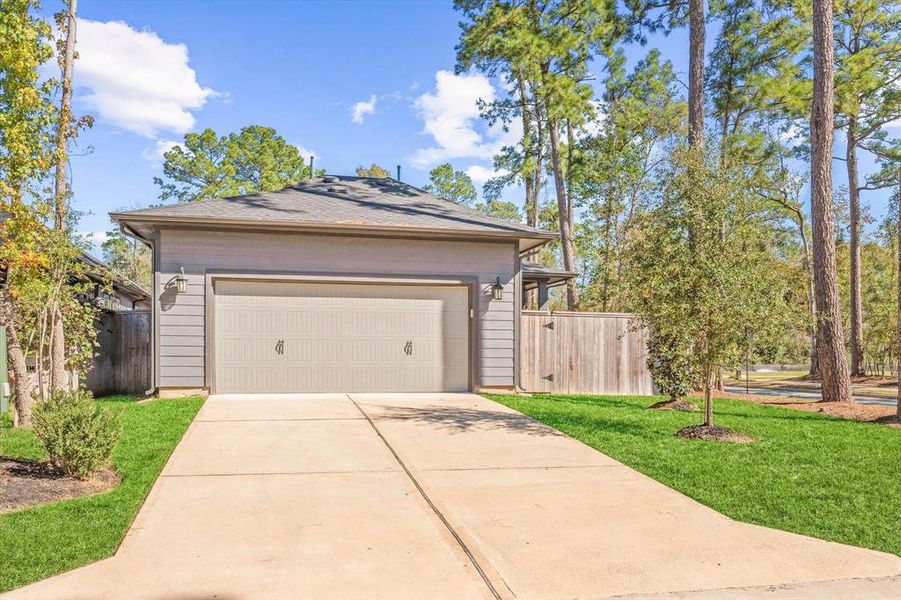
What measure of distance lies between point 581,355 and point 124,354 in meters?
8.98

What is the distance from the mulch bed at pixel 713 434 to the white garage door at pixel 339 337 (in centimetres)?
437

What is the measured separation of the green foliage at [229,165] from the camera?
31.1 meters

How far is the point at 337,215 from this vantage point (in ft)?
34.6

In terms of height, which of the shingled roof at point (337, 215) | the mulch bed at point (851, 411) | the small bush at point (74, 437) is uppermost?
the shingled roof at point (337, 215)

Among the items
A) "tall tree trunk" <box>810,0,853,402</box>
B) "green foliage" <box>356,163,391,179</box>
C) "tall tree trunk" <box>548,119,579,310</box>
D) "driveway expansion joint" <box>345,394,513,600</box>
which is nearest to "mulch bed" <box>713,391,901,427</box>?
"tall tree trunk" <box>810,0,853,402</box>

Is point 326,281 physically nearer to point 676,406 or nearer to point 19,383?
point 19,383

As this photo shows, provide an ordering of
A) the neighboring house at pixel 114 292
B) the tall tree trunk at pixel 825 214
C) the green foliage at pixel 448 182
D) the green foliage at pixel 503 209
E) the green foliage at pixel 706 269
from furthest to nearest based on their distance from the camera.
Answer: the green foliage at pixel 503 209 < the green foliage at pixel 448 182 < the neighboring house at pixel 114 292 < the tall tree trunk at pixel 825 214 < the green foliage at pixel 706 269

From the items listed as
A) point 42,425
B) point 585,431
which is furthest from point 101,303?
point 585,431

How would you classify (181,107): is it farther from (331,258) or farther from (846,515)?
(846,515)

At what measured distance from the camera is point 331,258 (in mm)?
10375

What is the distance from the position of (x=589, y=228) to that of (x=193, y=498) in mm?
22843

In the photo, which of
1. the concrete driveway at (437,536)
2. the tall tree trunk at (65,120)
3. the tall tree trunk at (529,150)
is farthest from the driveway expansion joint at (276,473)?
the tall tree trunk at (529,150)

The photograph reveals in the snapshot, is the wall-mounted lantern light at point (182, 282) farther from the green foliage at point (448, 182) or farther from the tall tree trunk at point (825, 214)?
the green foliage at point (448, 182)

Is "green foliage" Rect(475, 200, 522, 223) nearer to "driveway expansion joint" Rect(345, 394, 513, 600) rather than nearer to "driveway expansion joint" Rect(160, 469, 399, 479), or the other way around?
"driveway expansion joint" Rect(345, 394, 513, 600)
